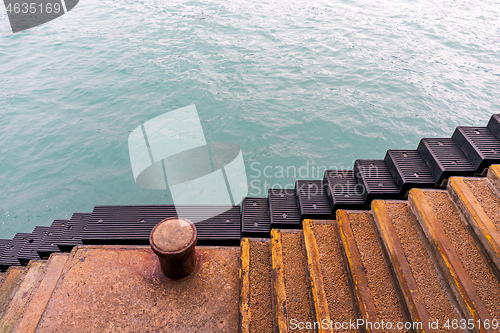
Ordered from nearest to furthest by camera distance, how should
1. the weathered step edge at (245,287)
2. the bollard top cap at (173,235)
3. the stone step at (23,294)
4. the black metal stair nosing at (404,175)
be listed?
the weathered step edge at (245,287) < the bollard top cap at (173,235) < the stone step at (23,294) < the black metal stair nosing at (404,175)

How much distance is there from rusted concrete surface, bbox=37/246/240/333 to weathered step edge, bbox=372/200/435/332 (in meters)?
1.77

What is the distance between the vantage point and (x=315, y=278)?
320cm

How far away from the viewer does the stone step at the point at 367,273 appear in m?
2.81

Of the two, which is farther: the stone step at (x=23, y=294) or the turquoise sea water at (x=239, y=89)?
the turquoise sea water at (x=239, y=89)

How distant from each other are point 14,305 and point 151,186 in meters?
3.97

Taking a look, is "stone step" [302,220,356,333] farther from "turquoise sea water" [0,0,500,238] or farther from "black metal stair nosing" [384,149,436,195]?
"turquoise sea water" [0,0,500,238]

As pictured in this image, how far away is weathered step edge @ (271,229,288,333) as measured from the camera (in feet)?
9.65

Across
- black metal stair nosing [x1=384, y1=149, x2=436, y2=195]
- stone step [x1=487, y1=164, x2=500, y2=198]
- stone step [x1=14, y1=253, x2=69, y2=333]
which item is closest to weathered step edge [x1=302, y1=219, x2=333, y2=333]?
black metal stair nosing [x1=384, y1=149, x2=436, y2=195]

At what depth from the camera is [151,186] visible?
7340mm

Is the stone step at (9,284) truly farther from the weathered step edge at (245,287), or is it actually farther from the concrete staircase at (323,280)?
the weathered step edge at (245,287)

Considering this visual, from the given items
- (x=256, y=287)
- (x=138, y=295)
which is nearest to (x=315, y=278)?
(x=256, y=287)

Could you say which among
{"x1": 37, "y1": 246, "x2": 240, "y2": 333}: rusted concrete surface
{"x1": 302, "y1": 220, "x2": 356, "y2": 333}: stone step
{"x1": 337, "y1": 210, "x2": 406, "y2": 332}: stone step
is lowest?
{"x1": 37, "y1": 246, "x2": 240, "y2": 333}: rusted concrete surface

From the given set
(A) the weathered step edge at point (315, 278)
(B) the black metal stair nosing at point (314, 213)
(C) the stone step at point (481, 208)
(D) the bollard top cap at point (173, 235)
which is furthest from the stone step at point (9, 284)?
(C) the stone step at point (481, 208)

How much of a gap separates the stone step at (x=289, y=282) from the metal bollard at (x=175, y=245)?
1034mm
